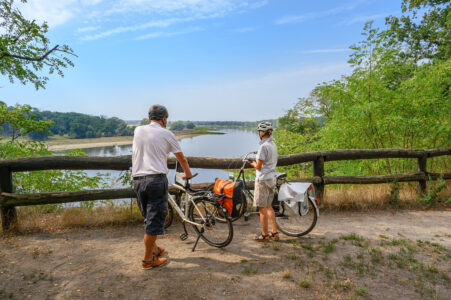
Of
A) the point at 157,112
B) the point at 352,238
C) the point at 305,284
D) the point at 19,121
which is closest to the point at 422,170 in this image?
the point at 352,238

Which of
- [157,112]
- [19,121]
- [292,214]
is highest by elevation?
[19,121]

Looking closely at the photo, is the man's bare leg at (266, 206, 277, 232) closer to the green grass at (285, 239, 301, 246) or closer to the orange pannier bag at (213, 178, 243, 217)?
the green grass at (285, 239, 301, 246)

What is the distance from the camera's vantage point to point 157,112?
306 centimetres

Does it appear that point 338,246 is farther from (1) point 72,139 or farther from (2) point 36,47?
(1) point 72,139

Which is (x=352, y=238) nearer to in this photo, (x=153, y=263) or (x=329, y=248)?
(x=329, y=248)

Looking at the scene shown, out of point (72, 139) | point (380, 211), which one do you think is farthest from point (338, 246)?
point (72, 139)

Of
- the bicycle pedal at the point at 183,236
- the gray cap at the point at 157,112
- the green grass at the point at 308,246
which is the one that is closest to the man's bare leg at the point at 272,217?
the green grass at the point at 308,246

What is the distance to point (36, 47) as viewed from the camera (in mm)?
9609

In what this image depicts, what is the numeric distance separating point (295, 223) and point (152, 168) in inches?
114

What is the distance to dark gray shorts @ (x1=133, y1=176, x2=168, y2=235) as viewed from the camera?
2.94 meters

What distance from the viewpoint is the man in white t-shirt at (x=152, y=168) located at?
2953mm

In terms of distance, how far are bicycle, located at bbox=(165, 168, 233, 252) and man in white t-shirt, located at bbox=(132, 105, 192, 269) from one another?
0.74 metres

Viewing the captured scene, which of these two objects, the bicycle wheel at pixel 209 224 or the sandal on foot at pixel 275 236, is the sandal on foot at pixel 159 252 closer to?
the bicycle wheel at pixel 209 224

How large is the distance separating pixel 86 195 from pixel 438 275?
5.24 meters
